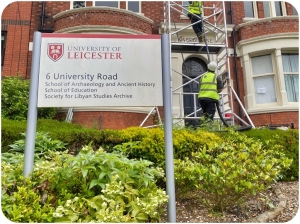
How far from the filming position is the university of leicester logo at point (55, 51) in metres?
3.10

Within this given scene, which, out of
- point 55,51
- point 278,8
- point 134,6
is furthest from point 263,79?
point 55,51

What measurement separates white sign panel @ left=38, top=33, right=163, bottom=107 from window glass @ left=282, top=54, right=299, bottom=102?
8.69 metres

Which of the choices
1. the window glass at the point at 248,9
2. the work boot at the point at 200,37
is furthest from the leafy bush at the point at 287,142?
the window glass at the point at 248,9

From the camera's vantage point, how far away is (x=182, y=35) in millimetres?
10109

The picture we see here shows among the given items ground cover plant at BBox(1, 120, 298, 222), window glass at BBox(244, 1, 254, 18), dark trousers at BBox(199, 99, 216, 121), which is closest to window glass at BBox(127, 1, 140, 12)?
window glass at BBox(244, 1, 254, 18)

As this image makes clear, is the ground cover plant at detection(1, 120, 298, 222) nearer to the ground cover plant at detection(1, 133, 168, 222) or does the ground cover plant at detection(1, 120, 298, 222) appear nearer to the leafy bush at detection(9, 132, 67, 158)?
the ground cover plant at detection(1, 133, 168, 222)

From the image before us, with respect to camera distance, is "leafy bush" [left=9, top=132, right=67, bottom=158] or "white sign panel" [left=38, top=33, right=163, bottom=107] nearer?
"white sign panel" [left=38, top=33, right=163, bottom=107]

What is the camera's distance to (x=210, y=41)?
10.1 m

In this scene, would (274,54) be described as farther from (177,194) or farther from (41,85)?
(41,85)

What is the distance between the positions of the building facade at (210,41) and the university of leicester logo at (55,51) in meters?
5.82

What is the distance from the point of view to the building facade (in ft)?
30.3

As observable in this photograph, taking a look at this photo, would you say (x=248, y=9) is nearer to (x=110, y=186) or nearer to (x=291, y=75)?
(x=291, y=75)

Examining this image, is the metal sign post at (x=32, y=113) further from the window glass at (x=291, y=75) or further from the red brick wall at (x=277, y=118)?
the window glass at (x=291, y=75)

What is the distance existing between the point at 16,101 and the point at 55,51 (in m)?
5.29
